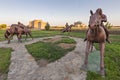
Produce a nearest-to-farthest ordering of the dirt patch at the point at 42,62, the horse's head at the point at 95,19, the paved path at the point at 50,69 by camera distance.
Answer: the horse's head at the point at 95,19 < the paved path at the point at 50,69 < the dirt patch at the point at 42,62

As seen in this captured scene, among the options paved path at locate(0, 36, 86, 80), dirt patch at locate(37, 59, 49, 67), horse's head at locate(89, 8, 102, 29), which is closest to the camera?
horse's head at locate(89, 8, 102, 29)

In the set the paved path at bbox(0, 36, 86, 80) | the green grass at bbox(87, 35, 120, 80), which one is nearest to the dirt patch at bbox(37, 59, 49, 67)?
the paved path at bbox(0, 36, 86, 80)

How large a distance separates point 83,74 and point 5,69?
15.9 ft

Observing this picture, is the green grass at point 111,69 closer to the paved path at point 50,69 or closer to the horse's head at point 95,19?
the paved path at point 50,69

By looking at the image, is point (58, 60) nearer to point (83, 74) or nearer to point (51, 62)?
point (51, 62)

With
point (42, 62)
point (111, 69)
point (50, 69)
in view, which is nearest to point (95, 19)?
point (50, 69)

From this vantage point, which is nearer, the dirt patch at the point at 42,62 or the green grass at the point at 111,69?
the green grass at the point at 111,69

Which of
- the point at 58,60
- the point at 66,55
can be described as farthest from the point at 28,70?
the point at 66,55

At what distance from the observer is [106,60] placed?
36.2 feet

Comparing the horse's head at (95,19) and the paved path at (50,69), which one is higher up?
the horse's head at (95,19)

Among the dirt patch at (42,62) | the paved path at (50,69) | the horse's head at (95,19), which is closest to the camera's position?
the horse's head at (95,19)

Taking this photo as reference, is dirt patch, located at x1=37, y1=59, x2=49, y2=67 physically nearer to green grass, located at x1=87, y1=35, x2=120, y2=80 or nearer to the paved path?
the paved path

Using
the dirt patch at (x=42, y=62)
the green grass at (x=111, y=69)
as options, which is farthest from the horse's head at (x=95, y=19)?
the dirt patch at (x=42, y=62)

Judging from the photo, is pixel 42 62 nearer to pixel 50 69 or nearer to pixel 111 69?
A: pixel 50 69
